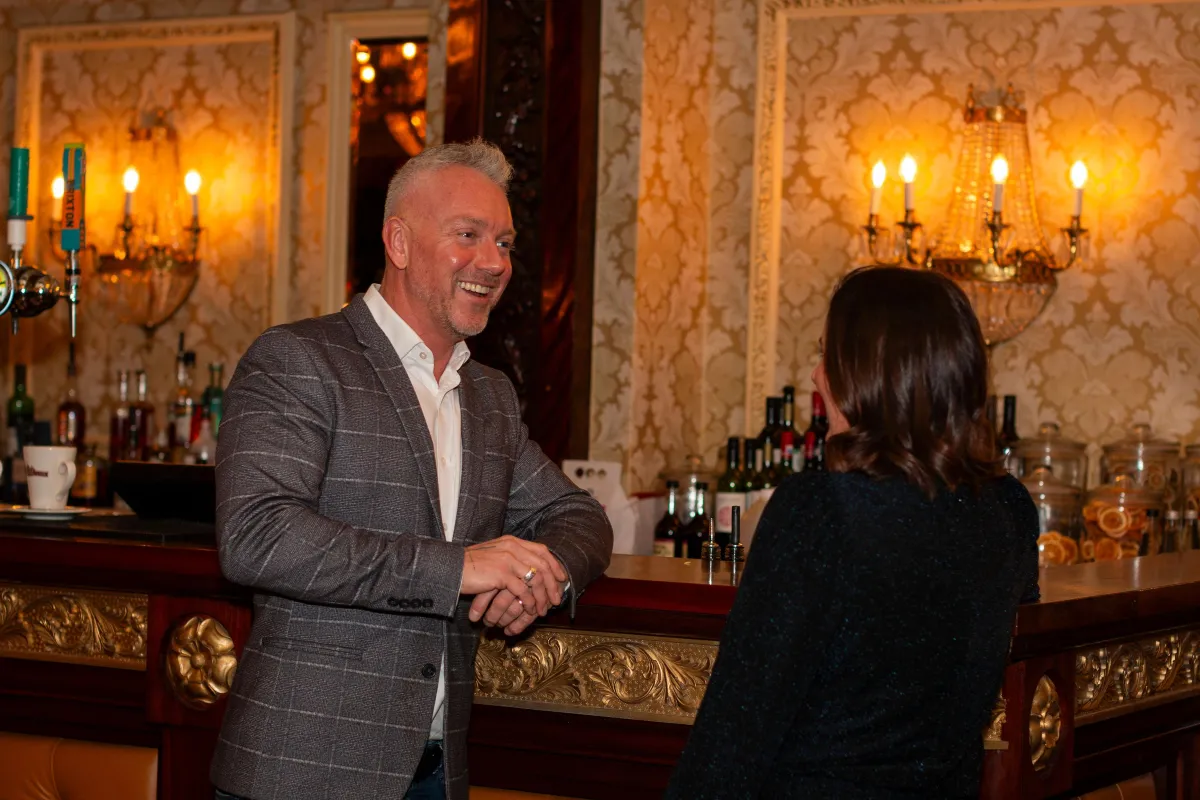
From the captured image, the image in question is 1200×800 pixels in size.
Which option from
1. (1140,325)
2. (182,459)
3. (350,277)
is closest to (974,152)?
(1140,325)

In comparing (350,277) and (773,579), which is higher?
(350,277)

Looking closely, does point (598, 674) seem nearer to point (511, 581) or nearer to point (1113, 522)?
point (511, 581)

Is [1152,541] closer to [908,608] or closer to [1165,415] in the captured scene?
[1165,415]

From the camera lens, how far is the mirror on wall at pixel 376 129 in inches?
224

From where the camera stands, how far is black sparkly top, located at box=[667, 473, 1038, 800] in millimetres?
1567

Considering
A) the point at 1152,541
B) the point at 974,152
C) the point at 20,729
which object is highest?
the point at 974,152

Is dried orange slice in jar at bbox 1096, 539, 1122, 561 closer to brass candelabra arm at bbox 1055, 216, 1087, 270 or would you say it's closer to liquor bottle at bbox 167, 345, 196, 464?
brass candelabra arm at bbox 1055, 216, 1087, 270

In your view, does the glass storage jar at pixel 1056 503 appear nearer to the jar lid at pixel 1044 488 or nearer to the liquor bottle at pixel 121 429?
the jar lid at pixel 1044 488

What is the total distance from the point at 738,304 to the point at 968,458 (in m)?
3.66

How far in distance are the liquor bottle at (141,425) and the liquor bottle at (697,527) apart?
2.63 meters

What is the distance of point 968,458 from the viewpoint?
163 centimetres

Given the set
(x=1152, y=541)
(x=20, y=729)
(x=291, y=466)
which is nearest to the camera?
(x=291, y=466)

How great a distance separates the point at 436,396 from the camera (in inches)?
89.0

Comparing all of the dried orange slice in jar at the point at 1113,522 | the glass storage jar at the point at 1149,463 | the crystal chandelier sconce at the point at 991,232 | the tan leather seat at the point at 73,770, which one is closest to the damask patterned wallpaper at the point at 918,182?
the crystal chandelier sconce at the point at 991,232
